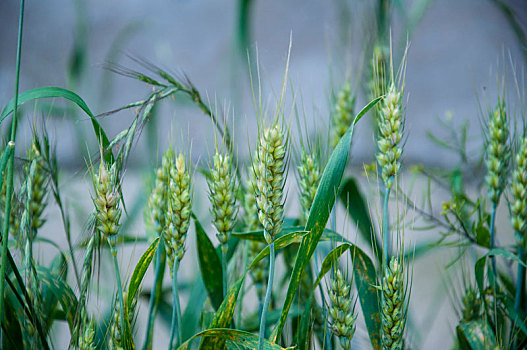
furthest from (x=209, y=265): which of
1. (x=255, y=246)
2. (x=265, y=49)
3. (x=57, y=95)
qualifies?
(x=265, y=49)

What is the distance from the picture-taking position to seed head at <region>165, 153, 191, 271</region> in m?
0.26

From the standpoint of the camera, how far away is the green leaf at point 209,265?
317 mm

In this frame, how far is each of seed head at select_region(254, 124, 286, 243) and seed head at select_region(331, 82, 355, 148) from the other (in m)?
0.13

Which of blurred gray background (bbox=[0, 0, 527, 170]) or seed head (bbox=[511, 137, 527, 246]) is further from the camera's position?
blurred gray background (bbox=[0, 0, 527, 170])

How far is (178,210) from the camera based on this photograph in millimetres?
260

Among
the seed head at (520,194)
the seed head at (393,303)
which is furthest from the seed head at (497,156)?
the seed head at (393,303)

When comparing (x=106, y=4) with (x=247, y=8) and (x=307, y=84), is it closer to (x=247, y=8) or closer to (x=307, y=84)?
(x=307, y=84)

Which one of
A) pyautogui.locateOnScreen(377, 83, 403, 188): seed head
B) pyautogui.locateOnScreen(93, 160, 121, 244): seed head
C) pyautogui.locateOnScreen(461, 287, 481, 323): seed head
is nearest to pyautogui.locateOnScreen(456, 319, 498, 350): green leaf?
pyautogui.locateOnScreen(461, 287, 481, 323): seed head

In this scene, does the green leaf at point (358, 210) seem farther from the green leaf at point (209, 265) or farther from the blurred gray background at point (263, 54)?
the blurred gray background at point (263, 54)

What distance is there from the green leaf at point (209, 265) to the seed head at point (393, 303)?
11 centimetres

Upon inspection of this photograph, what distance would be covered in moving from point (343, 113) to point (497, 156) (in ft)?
0.38

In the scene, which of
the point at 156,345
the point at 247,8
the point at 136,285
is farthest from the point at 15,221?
the point at 156,345

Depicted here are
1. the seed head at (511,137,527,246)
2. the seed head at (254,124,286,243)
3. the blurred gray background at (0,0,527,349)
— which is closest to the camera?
the seed head at (254,124,286,243)

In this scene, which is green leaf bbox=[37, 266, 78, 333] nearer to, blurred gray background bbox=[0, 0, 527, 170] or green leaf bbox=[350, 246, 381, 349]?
green leaf bbox=[350, 246, 381, 349]
